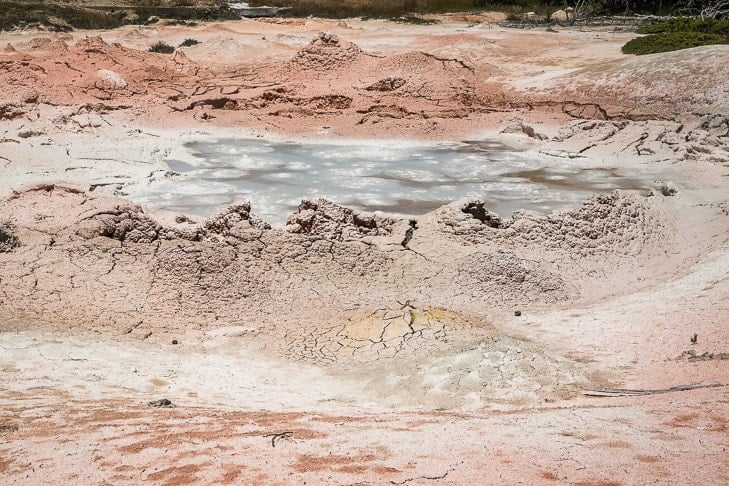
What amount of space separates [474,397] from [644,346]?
1.47 metres

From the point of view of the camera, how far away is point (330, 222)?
7.30 metres

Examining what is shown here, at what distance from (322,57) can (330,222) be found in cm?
1025

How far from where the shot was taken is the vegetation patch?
1641 cm

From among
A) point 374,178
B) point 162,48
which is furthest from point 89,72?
point 374,178

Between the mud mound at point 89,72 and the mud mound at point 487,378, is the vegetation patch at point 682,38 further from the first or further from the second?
the mud mound at point 487,378

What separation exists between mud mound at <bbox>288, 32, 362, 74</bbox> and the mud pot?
0.92 metres

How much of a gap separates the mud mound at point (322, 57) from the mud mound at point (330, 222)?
31.9 feet

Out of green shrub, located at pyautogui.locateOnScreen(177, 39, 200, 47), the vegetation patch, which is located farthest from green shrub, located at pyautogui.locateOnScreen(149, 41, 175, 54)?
the vegetation patch

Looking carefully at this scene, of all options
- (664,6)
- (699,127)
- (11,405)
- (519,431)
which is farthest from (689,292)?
(664,6)

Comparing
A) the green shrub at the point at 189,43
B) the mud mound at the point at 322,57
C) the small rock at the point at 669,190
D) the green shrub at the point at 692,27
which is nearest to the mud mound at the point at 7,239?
the small rock at the point at 669,190

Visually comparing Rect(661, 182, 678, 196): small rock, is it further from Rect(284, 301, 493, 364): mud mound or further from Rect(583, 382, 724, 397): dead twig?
Rect(583, 382, 724, 397): dead twig

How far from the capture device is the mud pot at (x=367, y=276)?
3277 millimetres

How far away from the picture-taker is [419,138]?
1372 centimetres

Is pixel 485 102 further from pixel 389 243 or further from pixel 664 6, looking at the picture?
pixel 664 6
